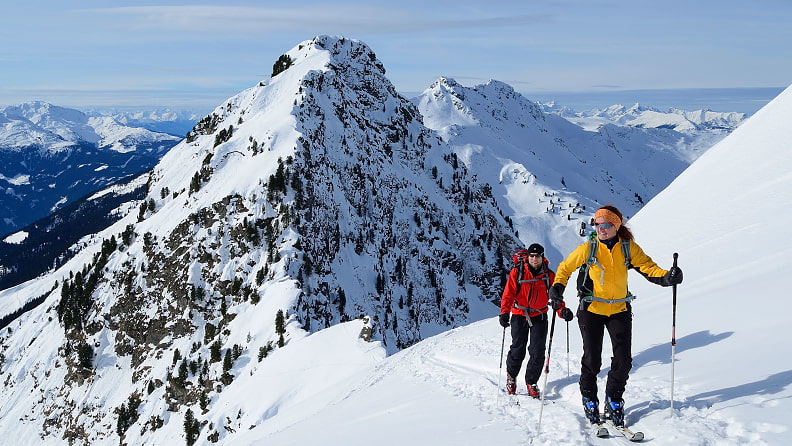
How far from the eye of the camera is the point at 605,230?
314 inches

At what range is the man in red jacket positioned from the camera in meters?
10.7

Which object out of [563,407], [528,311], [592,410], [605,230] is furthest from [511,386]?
[605,230]

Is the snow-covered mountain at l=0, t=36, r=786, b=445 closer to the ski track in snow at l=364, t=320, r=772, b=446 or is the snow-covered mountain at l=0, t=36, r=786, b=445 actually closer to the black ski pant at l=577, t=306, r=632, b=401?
the ski track in snow at l=364, t=320, r=772, b=446

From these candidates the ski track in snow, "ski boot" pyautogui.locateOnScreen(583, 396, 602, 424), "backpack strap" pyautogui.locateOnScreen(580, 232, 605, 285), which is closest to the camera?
the ski track in snow

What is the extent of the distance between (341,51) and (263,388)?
4481 inches

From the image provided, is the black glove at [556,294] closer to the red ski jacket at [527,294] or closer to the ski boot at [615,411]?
the ski boot at [615,411]

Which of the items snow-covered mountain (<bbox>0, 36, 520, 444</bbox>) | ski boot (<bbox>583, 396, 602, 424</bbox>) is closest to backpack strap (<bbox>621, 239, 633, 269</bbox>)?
ski boot (<bbox>583, 396, 602, 424</bbox>)

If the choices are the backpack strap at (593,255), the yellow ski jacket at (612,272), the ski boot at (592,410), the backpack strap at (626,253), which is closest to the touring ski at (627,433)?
the ski boot at (592,410)

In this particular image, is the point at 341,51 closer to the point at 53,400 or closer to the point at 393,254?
the point at 393,254

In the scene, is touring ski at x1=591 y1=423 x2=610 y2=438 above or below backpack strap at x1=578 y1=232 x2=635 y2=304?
below

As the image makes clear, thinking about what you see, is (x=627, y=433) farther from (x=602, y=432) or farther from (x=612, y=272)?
(x=612, y=272)

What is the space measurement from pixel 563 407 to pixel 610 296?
2.76 metres

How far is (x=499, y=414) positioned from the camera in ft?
32.0

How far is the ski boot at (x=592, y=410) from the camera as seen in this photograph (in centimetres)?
820
